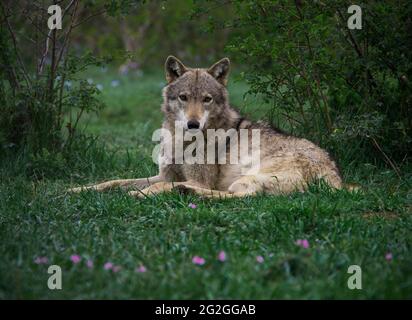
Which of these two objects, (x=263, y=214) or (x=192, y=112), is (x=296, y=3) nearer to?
(x=192, y=112)

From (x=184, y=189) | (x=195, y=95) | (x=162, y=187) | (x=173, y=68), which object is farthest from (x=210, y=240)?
(x=173, y=68)

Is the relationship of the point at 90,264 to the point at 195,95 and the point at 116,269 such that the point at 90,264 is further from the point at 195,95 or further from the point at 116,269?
the point at 195,95

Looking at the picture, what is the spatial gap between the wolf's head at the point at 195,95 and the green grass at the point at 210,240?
984 mm

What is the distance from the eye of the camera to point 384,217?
4.73 meters

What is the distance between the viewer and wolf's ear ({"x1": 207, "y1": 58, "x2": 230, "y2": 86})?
249 inches

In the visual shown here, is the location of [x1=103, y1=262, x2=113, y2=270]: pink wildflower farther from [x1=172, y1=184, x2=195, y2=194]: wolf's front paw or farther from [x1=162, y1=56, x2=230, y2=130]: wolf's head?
[x1=162, y1=56, x2=230, y2=130]: wolf's head

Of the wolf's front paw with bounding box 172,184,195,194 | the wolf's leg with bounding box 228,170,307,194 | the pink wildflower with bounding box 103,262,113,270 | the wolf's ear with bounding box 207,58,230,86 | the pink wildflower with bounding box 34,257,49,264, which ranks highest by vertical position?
the wolf's ear with bounding box 207,58,230,86

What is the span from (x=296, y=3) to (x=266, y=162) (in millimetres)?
1807

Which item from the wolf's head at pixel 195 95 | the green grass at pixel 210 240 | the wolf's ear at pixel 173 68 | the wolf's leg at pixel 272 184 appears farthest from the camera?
the wolf's ear at pixel 173 68

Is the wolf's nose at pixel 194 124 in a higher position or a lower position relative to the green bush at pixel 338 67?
lower

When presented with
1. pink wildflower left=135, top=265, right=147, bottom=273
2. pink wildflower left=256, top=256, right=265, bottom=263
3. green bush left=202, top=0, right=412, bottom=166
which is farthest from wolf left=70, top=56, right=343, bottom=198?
pink wildflower left=135, top=265, right=147, bottom=273

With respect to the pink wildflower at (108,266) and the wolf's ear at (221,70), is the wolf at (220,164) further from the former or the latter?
the pink wildflower at (108,266)

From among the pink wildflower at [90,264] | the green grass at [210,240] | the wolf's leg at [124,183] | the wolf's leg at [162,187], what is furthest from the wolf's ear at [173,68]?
the pink wildflower at [90,264]

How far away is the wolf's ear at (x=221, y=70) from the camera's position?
6.32 metres
